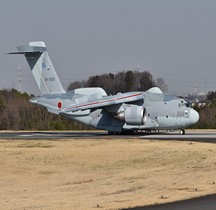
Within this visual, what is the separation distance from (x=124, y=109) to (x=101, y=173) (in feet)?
83.4

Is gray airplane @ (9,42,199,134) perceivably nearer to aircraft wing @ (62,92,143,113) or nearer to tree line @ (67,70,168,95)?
aircraft wing @ (62,92,143,113)

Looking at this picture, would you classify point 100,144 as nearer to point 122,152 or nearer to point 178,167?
point 122,152

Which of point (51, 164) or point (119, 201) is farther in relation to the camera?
point (51, 164)

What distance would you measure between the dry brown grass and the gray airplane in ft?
33.2

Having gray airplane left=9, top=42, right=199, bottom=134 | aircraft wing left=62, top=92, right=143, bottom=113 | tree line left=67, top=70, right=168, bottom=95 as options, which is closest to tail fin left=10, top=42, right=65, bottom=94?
gray airplane left=9, top=42, right=199, bottom=134

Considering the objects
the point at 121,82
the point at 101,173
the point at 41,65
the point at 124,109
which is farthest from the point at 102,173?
the point at 121,82

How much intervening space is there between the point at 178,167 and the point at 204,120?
42.7 m

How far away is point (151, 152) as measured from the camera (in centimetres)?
3453

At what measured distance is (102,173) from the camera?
2741 cm

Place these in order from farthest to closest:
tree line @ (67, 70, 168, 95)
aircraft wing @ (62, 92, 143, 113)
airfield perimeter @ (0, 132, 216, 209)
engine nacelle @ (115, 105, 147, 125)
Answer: tree line @ (67, 70, 168, 95) → aircraft wing @ (62, 92, 143, 113) → engine nacelle @ (115, 105, 147, 125) → airfield perimeter @ (0, 132, 216, 209)

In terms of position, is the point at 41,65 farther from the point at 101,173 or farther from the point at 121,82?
the point at 121,82

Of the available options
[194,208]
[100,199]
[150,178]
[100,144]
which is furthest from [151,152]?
[194,208]

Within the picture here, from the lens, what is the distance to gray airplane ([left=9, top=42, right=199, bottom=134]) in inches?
2050

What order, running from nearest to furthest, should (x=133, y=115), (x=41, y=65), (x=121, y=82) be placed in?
1. (x=133, y=115)
2. (x=41, y=65)
3. (x=121, y=82)
